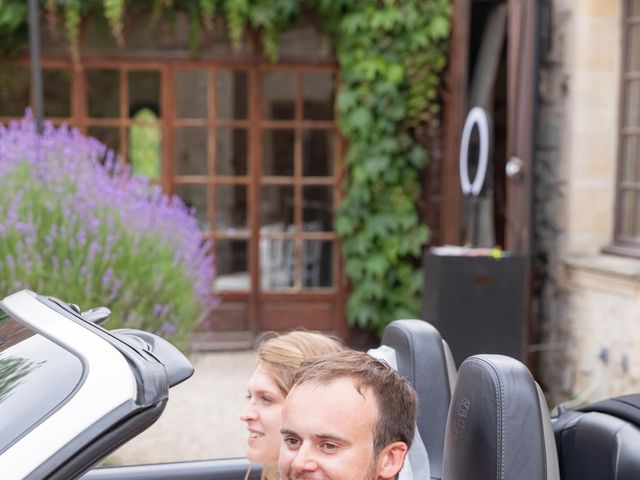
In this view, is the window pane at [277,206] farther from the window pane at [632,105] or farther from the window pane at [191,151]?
the window pane at [632,105]

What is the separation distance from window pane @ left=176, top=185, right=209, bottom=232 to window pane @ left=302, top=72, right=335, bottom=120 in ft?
3.05

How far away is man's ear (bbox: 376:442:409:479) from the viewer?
1.55 m

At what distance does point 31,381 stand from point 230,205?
232 inches

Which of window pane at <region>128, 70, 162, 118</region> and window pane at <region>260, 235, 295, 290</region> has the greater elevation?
window pane at <region>128, 70, 162, 118</region>

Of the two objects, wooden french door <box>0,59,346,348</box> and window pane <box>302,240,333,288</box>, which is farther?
window pane <box>302,240,333,288</box>

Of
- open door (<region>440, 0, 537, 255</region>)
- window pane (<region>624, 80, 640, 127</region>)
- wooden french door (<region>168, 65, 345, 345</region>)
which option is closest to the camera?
window pane (<region>624, 80, 640, 127</region>)

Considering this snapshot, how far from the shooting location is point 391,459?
1575 millimetres

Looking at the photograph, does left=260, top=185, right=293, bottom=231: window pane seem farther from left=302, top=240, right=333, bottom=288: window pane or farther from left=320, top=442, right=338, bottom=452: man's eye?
left=320, top=442, right=338, bottom=452: man's eye

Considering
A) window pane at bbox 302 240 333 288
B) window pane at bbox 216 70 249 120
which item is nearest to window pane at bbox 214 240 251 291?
window pane at bbox 302 240 333 288

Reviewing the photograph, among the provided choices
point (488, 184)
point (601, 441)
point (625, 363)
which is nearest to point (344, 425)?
point (601, 441)

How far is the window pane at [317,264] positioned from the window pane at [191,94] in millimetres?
1239

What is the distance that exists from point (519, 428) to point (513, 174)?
4347mm

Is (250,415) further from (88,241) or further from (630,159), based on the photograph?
(630,159)

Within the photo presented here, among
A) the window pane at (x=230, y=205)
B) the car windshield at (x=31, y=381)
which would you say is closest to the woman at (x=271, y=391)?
the car windshield at (x=31, y=381)
